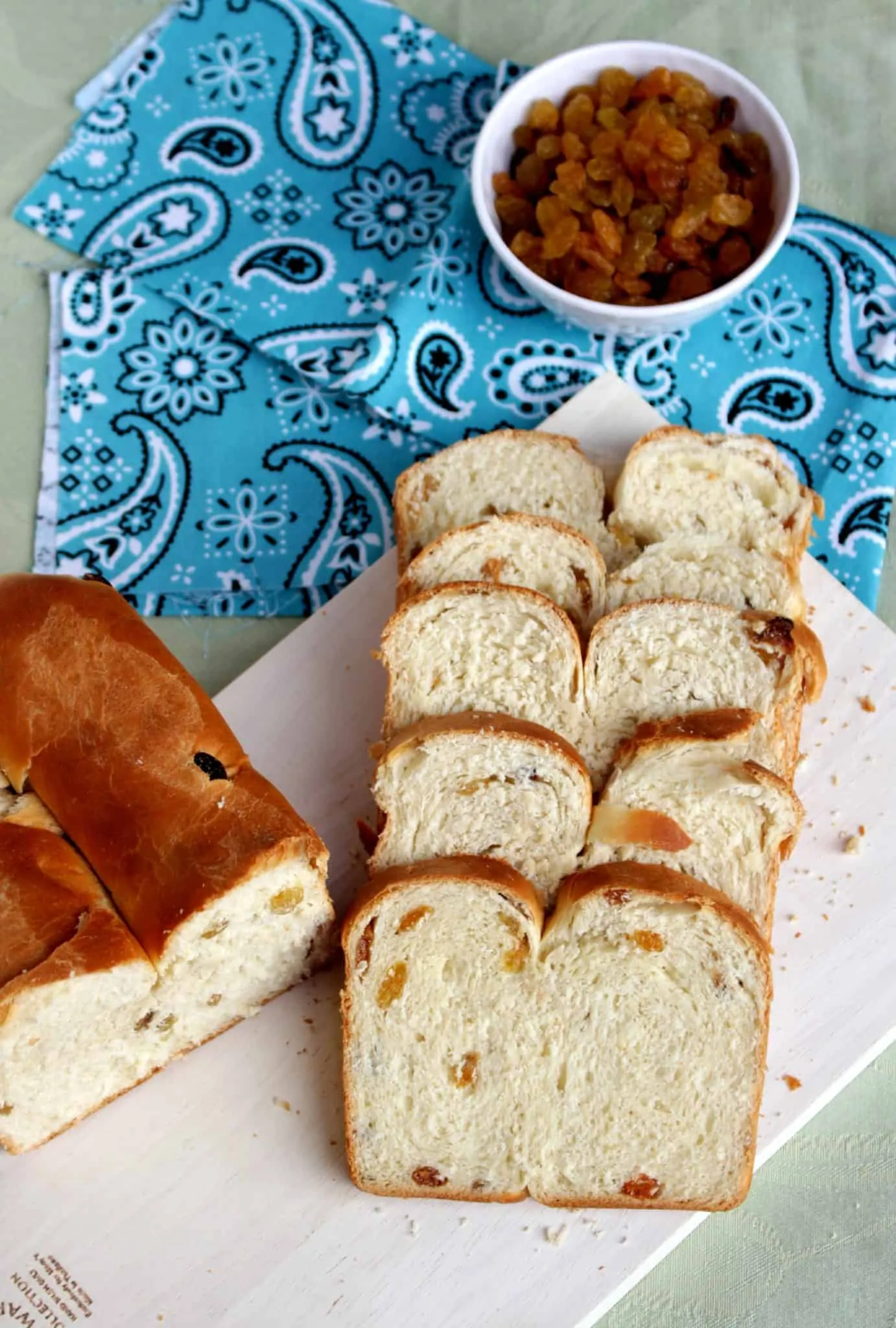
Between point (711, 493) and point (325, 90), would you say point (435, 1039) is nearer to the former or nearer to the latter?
point (711, 493)

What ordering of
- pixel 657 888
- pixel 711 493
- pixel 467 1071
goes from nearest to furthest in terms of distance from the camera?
1. pixel 657 888
2. pixel 467 1071
3. pixel 711 493

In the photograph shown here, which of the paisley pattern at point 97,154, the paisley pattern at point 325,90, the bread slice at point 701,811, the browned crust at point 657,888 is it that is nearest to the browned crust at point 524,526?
the bread slice at point 701,811

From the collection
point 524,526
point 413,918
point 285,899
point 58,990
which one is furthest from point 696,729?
point 58,990

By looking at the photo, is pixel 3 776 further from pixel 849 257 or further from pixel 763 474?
pixel 849 257

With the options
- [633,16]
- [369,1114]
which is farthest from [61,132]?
[369,1114]

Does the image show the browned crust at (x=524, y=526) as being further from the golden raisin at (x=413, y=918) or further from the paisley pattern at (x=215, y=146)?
the paisley pattern at (x=215, y=146)

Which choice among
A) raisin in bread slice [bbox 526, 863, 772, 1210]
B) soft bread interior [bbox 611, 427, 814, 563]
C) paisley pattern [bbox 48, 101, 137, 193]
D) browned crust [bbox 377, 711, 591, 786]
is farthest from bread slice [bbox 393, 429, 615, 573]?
paisley pattern [bbox 48, 101, 137, 193]
